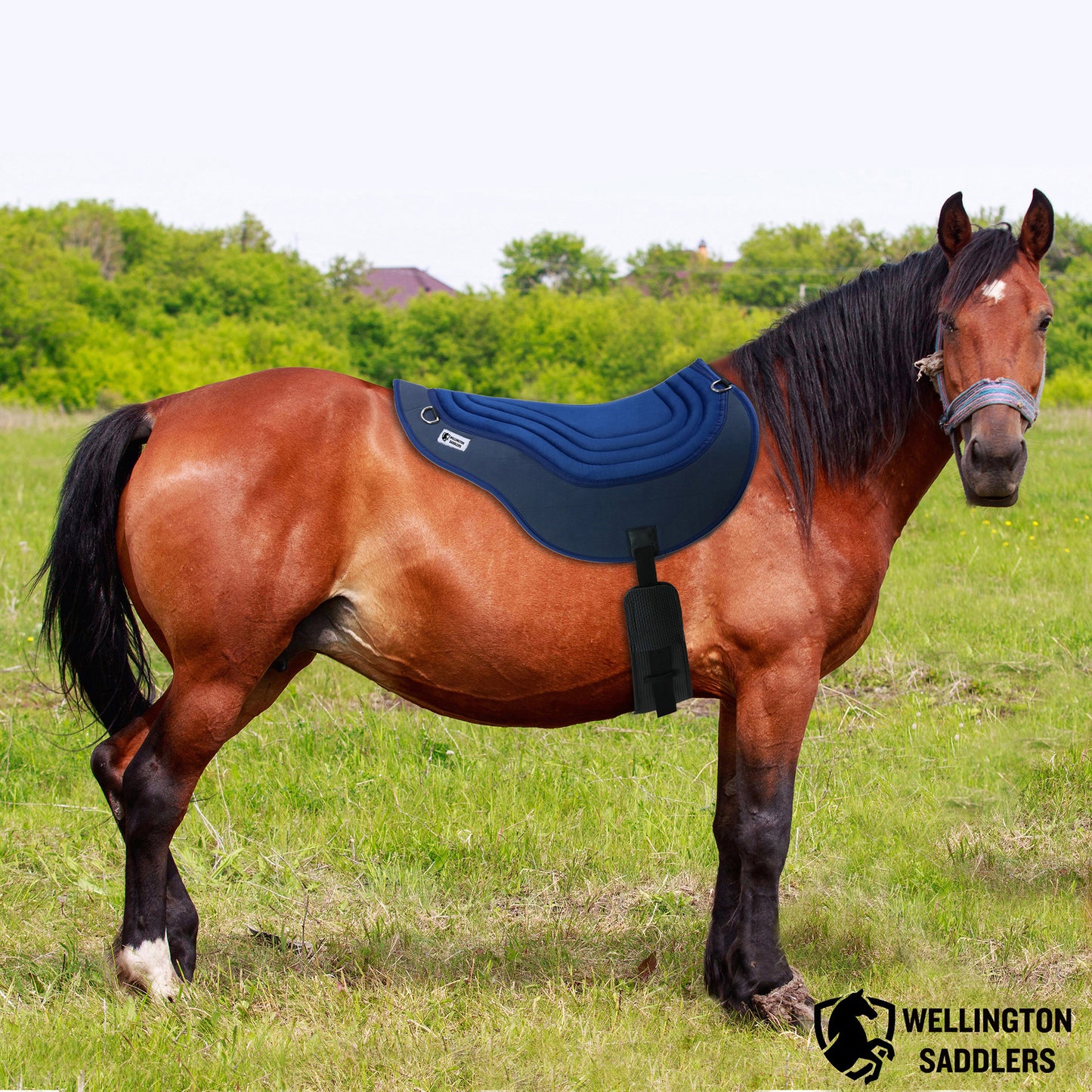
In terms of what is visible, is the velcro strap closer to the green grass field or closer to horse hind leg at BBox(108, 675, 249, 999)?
the green grass field

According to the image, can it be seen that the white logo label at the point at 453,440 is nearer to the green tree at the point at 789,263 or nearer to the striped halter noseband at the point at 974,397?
the striped halter noseband at the point at 974,397

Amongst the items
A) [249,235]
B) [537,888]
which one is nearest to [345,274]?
[249,235]

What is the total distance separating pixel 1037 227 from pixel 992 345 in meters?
0.41

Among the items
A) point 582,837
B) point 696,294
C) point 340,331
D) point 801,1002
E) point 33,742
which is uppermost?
point 696,294

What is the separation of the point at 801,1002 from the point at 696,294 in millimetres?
56224

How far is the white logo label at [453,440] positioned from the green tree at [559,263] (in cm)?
5836

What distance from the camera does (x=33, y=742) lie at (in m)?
5.15

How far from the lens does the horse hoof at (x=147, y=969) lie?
3.19 meters

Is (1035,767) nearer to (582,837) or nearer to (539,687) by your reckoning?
(582,837)

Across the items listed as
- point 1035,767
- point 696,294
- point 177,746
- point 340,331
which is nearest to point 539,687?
point 177,746

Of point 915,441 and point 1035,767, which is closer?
point 915,441

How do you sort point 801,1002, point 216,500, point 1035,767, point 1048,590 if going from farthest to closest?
point 1048,590 → point 1035,767 → point 801,1002 → point 216,500

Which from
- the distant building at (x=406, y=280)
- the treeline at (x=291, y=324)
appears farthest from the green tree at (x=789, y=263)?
the distant building at (x=406, y=280)

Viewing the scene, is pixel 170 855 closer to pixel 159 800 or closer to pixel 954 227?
pixel 159 800
